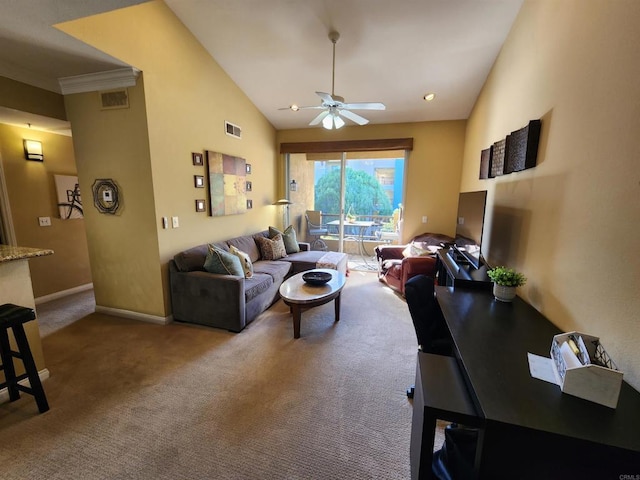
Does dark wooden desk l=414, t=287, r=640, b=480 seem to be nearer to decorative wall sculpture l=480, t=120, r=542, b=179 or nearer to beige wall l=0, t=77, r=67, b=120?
decorative wall sculpture l=480, t=120, r=542, b=179

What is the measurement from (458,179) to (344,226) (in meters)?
2.34

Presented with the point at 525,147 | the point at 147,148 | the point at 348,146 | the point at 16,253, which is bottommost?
the point at 16,253

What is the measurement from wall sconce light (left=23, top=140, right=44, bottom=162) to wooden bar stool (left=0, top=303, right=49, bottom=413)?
2.76 meters

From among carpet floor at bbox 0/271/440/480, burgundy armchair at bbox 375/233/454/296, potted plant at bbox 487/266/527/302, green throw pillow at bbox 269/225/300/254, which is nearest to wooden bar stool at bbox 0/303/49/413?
carpet floor at bbox 0/271/440/480

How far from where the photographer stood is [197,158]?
3.49m

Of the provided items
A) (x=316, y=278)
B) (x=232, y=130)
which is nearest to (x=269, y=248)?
(x=316, y=278)

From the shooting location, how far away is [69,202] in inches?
156

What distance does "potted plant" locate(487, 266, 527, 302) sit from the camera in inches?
73.5

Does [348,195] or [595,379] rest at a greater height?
[348,195]

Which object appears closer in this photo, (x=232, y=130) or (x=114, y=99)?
(x=114, y=99)

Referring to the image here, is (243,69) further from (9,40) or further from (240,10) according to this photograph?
(9,40)

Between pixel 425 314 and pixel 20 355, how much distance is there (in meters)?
2.75

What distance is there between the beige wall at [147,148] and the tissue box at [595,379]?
11.2 feet

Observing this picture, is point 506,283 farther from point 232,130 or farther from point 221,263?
point 232,130
